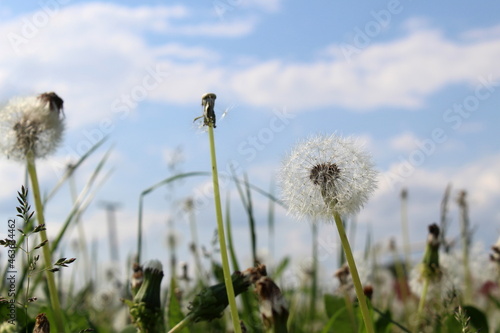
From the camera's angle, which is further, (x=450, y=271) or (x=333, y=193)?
(x=450, y=271)

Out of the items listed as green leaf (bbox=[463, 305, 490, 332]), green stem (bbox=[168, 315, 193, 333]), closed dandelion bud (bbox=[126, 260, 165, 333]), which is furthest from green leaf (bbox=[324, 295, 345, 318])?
green stem (bbox=[168, 315, 193, 333])

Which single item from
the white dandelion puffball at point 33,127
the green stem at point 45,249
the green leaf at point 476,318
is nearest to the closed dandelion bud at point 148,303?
the green stem at point 45,249

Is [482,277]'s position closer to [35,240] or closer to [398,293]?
[35,240]

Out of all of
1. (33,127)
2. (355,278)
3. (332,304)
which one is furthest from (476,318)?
(33,127)

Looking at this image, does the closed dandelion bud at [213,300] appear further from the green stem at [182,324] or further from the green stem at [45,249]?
the green stem at [45,249]

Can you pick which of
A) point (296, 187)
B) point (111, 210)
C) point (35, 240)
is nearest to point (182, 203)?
point (111, 210)

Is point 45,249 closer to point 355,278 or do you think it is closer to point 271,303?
point 271,303

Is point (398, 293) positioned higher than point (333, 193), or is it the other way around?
point (333, 193)
